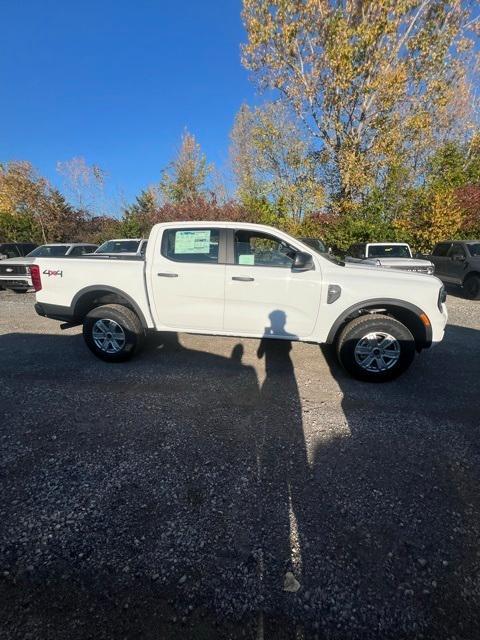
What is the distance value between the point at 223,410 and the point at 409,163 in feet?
62.4

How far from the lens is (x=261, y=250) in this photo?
3.91 m

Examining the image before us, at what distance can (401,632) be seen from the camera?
4.53 feet

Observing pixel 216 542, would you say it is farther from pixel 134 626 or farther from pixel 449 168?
pixel 449 168

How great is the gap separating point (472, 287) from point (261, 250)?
334 inches

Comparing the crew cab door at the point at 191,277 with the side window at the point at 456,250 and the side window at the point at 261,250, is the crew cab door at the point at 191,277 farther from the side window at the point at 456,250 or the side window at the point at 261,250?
the side window at the point at 456,250

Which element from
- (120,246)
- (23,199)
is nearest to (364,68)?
(120,246)

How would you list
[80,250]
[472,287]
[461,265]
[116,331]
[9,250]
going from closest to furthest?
[116,331]
[472,287]
[461,265]
[80,250]
[9,250]

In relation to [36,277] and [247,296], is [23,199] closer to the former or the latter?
[36,277]

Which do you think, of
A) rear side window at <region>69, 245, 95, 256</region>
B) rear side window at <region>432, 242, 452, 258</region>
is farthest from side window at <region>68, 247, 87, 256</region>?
rear side window at <region>432, 242, 452, 258</region>

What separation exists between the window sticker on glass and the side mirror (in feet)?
3.86

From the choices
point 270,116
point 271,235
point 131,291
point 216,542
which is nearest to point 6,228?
point 270,116

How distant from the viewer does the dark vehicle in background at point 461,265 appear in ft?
29.3

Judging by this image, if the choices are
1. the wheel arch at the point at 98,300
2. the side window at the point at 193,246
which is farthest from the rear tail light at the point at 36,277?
the side window at the point at 193,246

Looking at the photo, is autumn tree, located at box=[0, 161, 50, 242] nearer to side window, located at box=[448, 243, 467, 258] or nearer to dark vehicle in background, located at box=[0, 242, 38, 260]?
dark vehicle in background, located at box=[0, 242, 38, 260]
